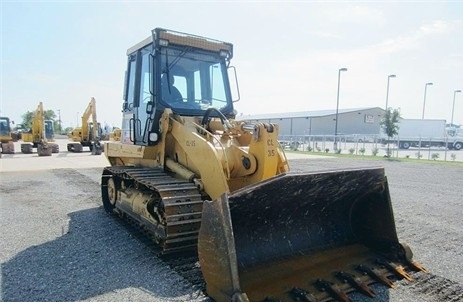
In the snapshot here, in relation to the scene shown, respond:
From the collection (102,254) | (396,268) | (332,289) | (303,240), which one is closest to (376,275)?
(396,268)

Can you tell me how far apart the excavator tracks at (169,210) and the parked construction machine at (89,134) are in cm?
2003

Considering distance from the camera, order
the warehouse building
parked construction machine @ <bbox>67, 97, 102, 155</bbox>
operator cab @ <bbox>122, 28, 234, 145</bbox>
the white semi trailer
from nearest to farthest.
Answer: operator cab @ <bbox>122, 28, 234, 145</bbox> < parked construction machine @ <bbox>67, 97, 102, 155</bbox> < the white semi trailer < the warehouse building

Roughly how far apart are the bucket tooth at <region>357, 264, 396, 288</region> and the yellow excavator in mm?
11

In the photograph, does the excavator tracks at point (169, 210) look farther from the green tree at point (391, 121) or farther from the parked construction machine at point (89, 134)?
the green tree at point (391, 121)

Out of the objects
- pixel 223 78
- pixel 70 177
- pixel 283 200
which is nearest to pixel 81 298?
pixel 283 200

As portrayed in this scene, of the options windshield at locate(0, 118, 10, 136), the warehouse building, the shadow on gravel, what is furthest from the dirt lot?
the warehouse building

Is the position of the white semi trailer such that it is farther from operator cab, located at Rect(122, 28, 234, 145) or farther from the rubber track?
the rubber track

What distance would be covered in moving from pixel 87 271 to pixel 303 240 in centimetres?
265

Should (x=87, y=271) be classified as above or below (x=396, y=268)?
below

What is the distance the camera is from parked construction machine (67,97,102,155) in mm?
24297

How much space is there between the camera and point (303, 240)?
4.42 metres

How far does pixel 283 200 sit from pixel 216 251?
105cm

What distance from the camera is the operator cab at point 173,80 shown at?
5773mm

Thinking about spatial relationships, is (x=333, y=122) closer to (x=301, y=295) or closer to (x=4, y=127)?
(x=4, y=127)
